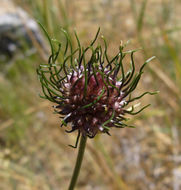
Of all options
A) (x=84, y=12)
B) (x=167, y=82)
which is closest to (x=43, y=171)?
(x=167, y=82)

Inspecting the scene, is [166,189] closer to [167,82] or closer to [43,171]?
[167,82]

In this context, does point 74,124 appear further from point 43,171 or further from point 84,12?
point 84,12

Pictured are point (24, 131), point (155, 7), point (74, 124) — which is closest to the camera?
point (74, 124)

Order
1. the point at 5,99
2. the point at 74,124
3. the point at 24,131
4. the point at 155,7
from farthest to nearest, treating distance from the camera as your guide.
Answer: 1. the point at 155,7
2. the point at 5,99
3. the point at 24,131
4. the point at 74,124

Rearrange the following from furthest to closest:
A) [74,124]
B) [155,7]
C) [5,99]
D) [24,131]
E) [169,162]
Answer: [155,7] → [5,99] → [24,131] → [169,162] → [74,124]

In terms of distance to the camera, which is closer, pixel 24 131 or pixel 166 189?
pixel 166 189

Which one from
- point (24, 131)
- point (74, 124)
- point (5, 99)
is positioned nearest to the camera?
point (74, 124)

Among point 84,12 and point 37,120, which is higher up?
point 84,12

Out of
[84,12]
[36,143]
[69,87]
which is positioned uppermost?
[84,12]

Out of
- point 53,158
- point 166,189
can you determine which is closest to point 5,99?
point 53,158
